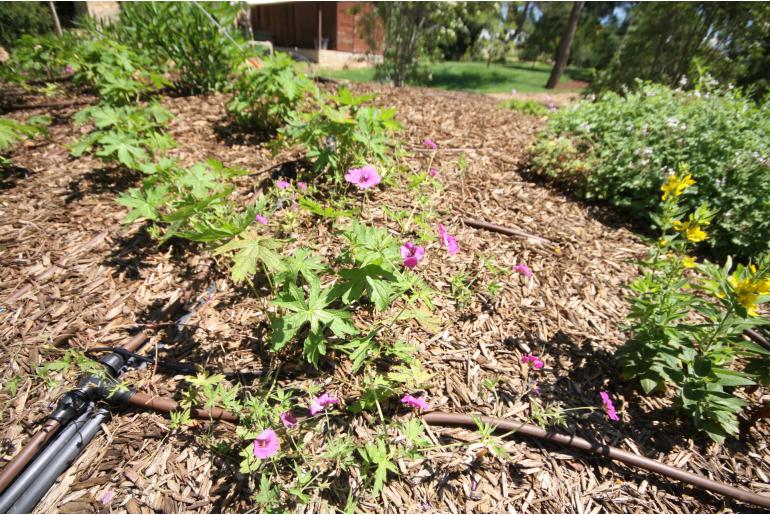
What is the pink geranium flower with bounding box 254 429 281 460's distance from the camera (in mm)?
1362

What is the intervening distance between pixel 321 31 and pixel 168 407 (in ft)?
75.9

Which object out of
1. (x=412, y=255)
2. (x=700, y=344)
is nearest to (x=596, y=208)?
(x=700, y=344)

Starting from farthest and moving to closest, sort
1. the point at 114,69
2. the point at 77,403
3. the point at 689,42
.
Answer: the point at 689,42
the point at 114,69
the point at 77,403

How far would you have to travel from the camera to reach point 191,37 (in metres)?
3.91

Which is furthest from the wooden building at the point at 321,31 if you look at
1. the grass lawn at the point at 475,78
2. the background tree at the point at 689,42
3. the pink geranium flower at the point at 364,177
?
the pink geranium flower at the point at 364,177

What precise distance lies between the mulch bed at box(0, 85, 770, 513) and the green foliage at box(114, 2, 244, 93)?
1.47 m

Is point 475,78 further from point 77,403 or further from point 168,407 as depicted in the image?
point 77,403

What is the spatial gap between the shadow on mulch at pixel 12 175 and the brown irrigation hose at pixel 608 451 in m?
3.79

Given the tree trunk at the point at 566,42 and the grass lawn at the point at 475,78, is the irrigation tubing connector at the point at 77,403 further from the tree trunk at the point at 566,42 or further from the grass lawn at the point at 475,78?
the tree trunk at the point at 566,42

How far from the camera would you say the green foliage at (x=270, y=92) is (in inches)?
128

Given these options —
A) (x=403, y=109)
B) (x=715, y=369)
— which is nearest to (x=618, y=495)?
(x=715, y=369)

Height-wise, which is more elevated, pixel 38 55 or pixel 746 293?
pixel 38 55

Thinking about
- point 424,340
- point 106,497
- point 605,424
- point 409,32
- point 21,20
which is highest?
point 409,32

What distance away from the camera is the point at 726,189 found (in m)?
2.86
